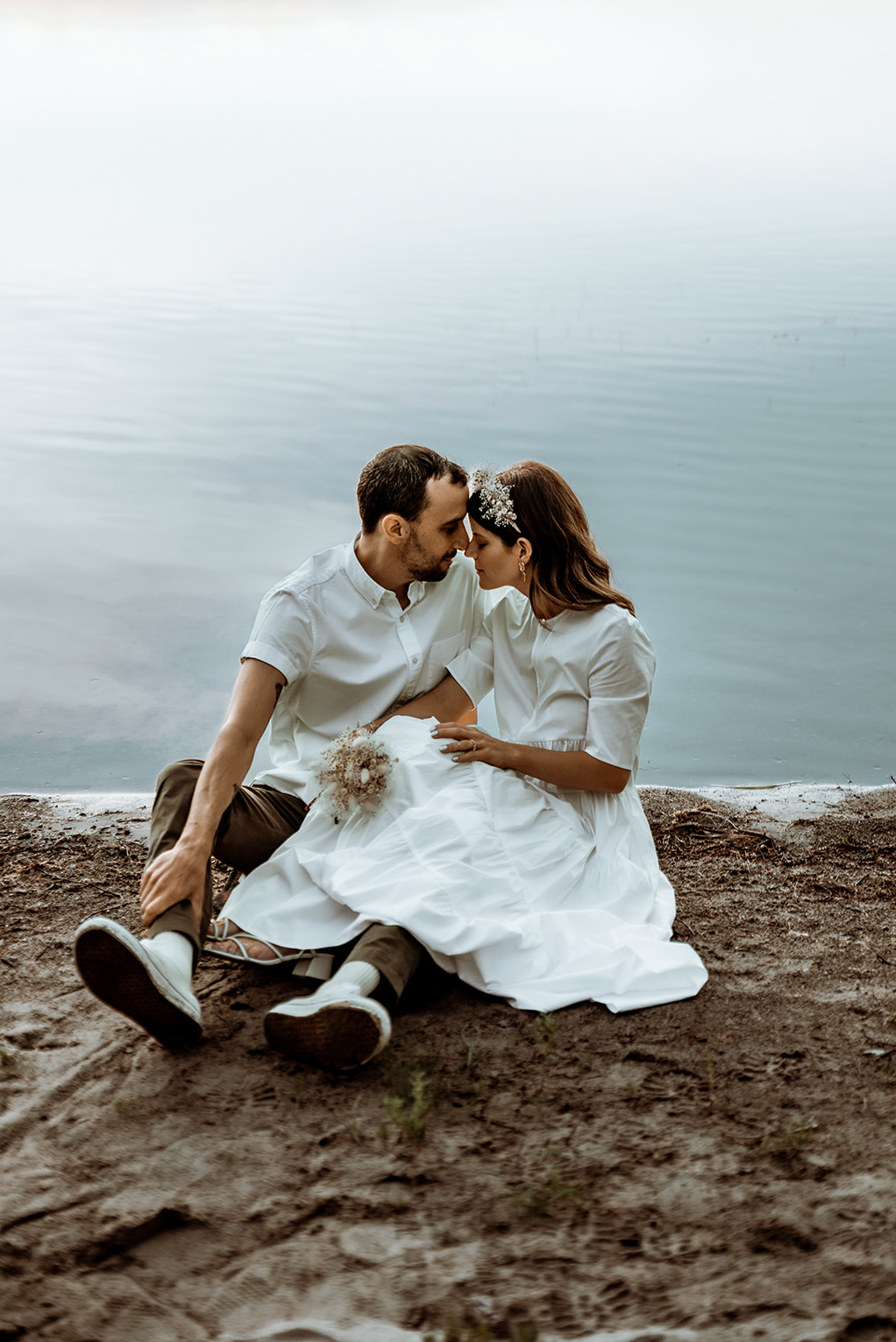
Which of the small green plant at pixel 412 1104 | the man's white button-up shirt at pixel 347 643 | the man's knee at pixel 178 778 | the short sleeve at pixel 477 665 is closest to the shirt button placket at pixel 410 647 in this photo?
the man's white button-up shirt at pixel 347 643

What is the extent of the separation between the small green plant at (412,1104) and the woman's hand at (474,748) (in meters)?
0.95

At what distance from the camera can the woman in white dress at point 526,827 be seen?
3121mm

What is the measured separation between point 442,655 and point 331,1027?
1420 mm

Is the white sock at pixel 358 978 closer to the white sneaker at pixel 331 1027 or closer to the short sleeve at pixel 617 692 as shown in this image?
the white sneaker at pixel 331 1027

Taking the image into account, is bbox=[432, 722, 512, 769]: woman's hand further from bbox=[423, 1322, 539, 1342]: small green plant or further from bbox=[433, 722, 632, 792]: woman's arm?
bbox=[423, 1322, 539, 1342]: small green plant

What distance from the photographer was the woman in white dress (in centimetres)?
312

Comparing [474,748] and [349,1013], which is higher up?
[474,748]

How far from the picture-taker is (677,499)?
11.3 metres

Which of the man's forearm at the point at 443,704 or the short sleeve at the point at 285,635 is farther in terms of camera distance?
the man's forearm at the point at 443,704

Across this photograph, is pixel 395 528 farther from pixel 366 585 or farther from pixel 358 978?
pixel 358 978

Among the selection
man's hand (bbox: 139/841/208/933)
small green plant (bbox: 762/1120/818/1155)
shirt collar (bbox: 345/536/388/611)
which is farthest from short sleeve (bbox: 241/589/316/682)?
small green plant (bbox: 762/1120/818/1155)

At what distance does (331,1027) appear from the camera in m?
2.70

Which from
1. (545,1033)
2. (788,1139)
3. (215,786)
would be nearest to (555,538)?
(215,786)

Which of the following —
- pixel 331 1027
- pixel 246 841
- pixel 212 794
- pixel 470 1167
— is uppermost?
pixel 212 794
